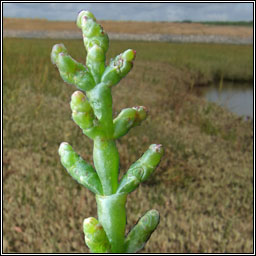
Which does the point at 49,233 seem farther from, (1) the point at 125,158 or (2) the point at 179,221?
(1) the point at 125,158

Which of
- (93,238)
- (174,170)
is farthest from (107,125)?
(174,170)

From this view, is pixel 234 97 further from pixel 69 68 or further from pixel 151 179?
pixel 69 68

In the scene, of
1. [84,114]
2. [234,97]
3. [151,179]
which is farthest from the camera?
[234,97]

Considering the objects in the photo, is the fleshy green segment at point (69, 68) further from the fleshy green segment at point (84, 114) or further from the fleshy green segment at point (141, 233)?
the fleshy green segment at point (141, 233)

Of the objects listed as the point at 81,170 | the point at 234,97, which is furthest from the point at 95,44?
the point at 234,97

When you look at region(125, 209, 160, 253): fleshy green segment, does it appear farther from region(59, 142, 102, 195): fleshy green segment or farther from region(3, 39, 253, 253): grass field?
region(3, 39, 253, 253): grass field
